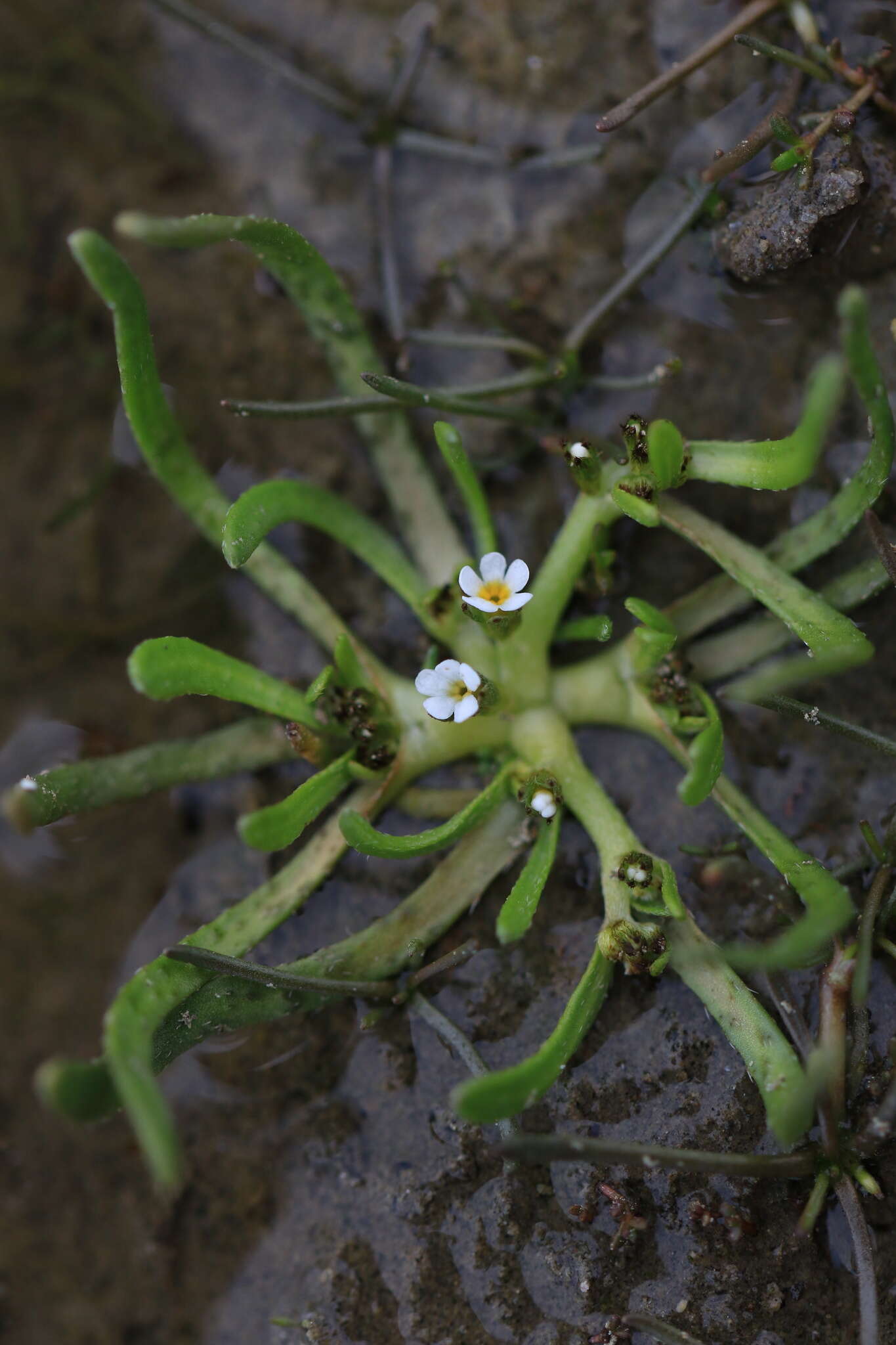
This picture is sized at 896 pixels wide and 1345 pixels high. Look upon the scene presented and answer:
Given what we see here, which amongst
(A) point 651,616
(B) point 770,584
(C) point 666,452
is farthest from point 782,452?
(A) point 651,616

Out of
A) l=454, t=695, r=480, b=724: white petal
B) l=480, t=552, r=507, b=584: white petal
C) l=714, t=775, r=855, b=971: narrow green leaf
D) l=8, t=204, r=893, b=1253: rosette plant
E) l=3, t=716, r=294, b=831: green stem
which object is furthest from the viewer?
l=3, t=716, r=294, b=831: green stem

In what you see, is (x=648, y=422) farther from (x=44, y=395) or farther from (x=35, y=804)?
(x=44, y=395)

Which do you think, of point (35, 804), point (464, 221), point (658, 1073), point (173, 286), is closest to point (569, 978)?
point (658, 1073)

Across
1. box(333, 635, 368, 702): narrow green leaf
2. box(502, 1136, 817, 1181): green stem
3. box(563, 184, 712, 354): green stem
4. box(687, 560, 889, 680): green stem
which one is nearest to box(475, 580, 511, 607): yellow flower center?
box(333, 635, 368, 702): narrow green leaf

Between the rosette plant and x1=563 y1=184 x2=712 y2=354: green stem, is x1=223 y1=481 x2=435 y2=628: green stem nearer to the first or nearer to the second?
the rosette plant

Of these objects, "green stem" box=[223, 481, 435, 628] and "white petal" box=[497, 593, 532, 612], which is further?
"green stem" box=[223, 481, 435, 628]

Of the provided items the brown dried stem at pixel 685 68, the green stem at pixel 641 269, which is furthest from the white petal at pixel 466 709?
the brown dried stem at pixel 685 68

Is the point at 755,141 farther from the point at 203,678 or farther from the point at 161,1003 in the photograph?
the point at 161,1003
